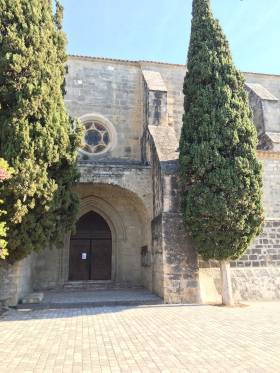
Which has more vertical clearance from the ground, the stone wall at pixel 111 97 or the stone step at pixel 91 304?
the stone wall at pixel 111 97

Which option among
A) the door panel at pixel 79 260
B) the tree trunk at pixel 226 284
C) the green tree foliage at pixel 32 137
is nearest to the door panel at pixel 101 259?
the door panel at pixel 79 260

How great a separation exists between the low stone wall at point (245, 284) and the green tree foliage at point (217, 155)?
939 millimetres

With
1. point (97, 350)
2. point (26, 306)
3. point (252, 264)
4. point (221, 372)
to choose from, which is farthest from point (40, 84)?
point (252, 264)

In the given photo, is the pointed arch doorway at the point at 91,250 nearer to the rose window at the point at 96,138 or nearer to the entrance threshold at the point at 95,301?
the entrance threshold at the point at 95,301

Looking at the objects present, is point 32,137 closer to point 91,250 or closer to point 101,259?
point 91,250

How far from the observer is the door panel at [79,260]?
11.1m

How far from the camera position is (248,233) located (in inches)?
314

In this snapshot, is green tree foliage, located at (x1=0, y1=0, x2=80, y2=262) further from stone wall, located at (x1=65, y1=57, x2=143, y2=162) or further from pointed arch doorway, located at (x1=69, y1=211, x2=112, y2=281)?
stone wall, located at (x1=65, y1=57, x2=143, y2=162)

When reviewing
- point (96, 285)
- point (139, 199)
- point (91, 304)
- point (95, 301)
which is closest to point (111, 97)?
point (139, 199)

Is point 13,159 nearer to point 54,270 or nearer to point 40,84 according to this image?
point 40,84

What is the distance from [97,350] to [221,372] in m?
1.69

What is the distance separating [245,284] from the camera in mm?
8680

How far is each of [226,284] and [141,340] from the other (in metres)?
3.95

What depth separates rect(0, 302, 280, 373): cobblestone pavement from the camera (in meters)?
3.75
